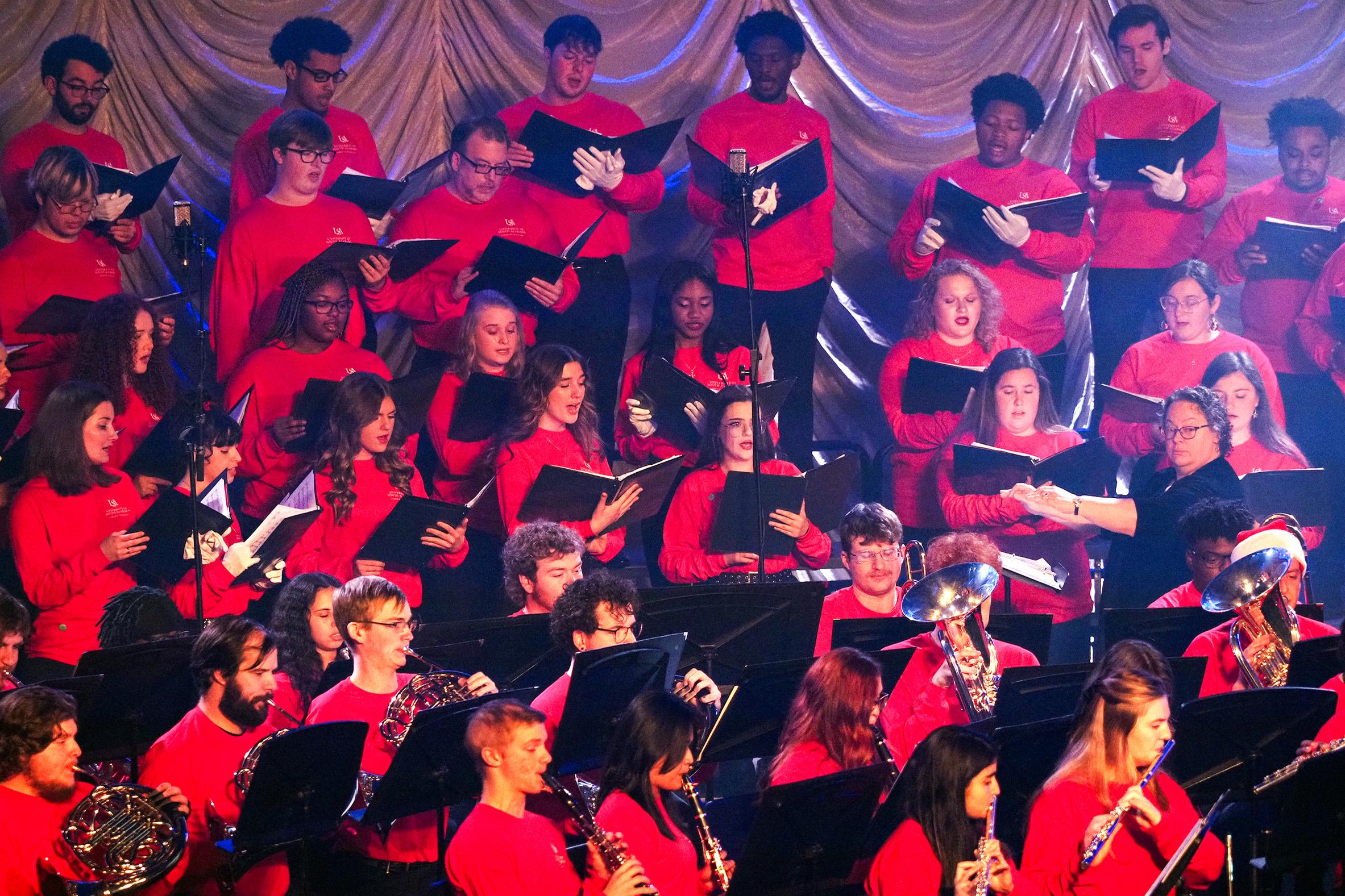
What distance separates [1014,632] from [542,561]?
177cm

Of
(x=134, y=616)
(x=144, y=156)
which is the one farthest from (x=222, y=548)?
(x=144, y=156)

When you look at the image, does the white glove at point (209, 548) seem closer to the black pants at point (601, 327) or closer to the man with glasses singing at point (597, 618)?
the man with glasses singing at point (597, 618)

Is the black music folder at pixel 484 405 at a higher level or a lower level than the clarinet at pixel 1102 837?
lower

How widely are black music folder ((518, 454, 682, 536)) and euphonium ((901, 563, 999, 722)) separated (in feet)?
4.66

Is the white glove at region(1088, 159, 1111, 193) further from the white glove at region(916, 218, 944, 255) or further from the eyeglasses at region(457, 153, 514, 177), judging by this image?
the eyeglasses at region(457, 153, 514, 177)

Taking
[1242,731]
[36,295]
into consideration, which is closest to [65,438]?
[36,295]

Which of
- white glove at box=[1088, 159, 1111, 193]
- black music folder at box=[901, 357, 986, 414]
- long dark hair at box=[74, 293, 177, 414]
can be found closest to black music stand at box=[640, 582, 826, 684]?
black music folder at box=[901, 357, 986, 414]

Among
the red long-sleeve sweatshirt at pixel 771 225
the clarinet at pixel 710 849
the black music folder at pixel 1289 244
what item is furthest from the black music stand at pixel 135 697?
the black music folder at pixel 1289 244

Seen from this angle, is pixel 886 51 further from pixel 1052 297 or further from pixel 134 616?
pixel 134 616

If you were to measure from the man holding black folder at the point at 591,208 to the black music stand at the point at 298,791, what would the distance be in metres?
4.03

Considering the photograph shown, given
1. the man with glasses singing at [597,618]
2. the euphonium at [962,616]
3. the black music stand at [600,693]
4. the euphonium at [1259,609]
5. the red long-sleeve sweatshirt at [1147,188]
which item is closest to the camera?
the black music stand at [600,693]

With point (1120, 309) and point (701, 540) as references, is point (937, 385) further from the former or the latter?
point (1120, 309)

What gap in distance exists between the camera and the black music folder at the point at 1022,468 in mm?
6840

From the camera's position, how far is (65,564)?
237 inches
